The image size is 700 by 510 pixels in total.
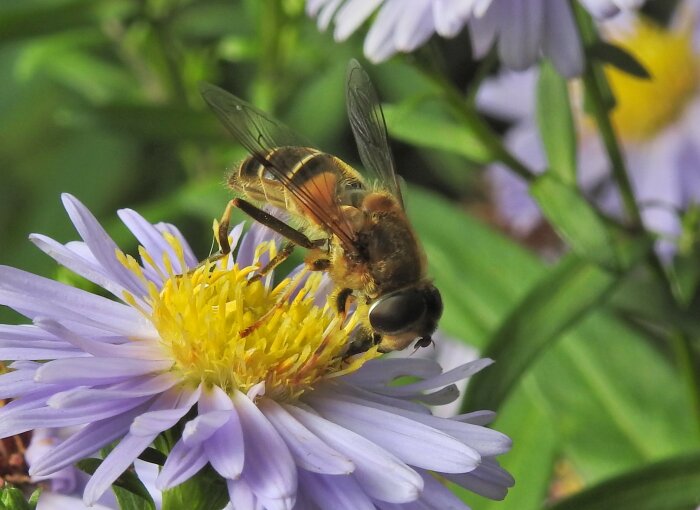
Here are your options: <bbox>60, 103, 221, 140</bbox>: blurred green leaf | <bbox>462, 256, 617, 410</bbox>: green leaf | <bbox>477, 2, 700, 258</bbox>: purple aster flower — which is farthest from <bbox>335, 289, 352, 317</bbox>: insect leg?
<bbox>477, 2, 700, 258</bbox>: purple aster flower

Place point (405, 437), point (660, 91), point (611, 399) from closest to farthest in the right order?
point (405, 437)
point (611, 399)
point (660, 91)

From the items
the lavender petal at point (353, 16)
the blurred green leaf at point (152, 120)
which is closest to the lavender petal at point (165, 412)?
the lavender petal at point (353, 16)

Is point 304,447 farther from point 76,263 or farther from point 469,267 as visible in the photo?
point 469,267

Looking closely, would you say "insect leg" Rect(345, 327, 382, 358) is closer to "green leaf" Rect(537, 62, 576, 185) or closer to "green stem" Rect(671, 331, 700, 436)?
"green leaf" Rect(537, 62, 576, 185)

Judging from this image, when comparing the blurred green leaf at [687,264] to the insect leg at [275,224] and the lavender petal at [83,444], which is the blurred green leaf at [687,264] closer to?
the insect leg at [275,224]

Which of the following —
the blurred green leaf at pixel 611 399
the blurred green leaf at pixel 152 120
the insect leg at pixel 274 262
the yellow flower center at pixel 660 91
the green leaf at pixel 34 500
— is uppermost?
the green leaf at pixel 34 500

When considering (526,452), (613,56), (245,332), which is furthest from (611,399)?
(245,332)

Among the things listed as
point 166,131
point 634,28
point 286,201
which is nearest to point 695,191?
point 634,28

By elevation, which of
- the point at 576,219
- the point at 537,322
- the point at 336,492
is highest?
the point at 336,492
